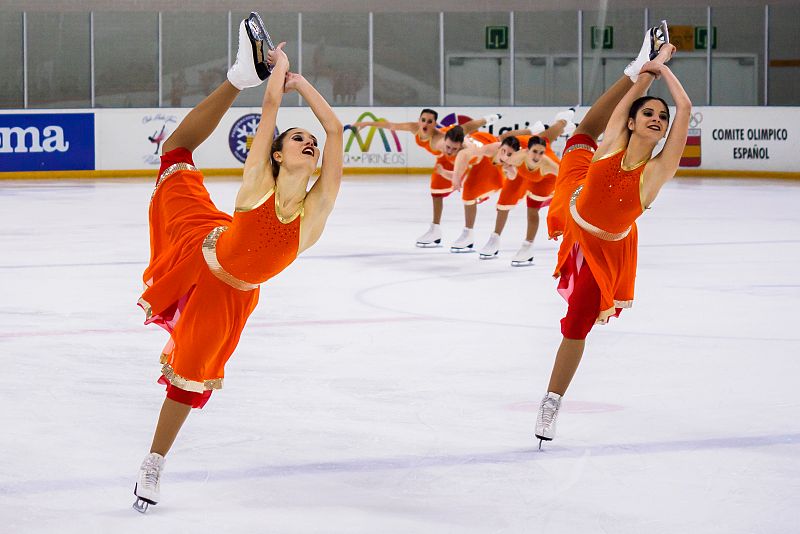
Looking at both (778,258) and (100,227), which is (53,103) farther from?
(778,258)

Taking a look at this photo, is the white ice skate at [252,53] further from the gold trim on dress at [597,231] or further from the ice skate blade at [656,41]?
the ice skate blade at [656,41]

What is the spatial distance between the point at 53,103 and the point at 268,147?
22.9 m

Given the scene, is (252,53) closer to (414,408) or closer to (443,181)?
(414,408)

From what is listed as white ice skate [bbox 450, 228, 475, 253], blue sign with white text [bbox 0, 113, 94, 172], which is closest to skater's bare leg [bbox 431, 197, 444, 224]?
white ice skate [bbox 450, 228, 475, 253]

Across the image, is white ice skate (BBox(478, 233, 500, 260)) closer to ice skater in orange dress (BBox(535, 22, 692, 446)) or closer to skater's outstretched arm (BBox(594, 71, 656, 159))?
ice skater in orange dress (BBox(535, 22, 692, 446))

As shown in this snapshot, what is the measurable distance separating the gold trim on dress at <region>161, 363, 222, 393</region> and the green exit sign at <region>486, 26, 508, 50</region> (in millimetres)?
22255

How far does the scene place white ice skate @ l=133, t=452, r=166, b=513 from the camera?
13.1ft

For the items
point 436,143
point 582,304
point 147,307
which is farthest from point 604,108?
point 436,143

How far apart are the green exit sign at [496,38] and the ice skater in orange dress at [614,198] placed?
21.0 metres

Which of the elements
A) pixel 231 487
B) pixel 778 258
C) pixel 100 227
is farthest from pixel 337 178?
pixel 100 227

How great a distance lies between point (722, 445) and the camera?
4855 millimetres

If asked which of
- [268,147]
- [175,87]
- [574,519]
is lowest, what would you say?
[574,519]

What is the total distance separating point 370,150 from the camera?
2245cm

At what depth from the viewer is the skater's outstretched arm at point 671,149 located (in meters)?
4.70
